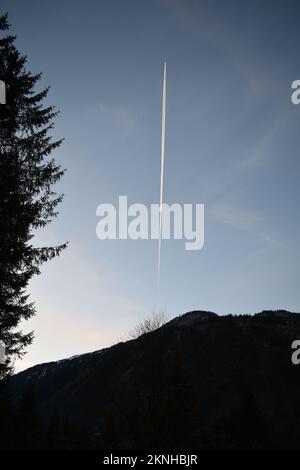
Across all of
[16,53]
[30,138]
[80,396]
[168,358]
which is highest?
[16,53]

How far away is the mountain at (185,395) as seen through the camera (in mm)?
21844

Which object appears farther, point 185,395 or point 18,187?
point 185,395

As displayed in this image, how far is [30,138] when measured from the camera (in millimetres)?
13094

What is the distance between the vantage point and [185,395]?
2886 cm

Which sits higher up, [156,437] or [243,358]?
[243,358]

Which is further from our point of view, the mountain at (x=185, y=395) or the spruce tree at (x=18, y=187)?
the mountain at (x=185, y=395)

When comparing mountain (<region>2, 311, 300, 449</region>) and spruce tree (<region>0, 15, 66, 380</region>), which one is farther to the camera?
mountain (<region>2, 311, 300, 449</region>)

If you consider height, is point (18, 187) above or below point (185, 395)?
above

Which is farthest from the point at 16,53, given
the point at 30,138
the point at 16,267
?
the point at 16,267

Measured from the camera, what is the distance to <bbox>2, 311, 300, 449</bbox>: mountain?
71.7ft
